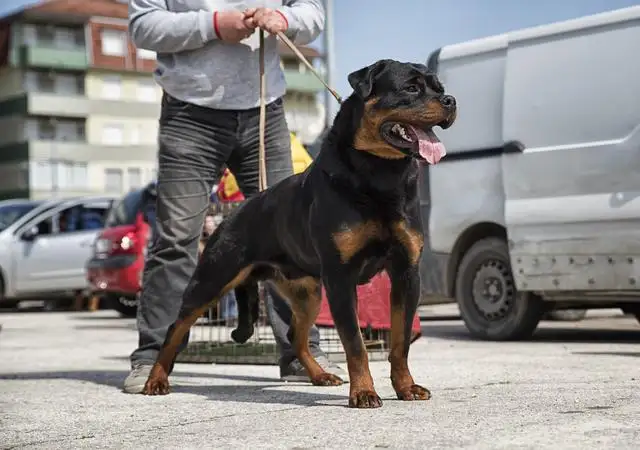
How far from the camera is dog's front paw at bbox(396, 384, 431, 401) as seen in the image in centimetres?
561

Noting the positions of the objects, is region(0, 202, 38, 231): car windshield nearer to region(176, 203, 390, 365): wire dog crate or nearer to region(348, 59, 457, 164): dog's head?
region(176, 203, 390, 365): wire dog crate

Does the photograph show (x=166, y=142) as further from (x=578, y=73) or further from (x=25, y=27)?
(x=25, y=27)

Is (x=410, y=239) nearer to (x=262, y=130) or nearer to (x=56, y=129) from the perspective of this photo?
(x=262, y=130)

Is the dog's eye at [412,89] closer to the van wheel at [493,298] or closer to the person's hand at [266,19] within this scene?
the person's hand at [266,19]

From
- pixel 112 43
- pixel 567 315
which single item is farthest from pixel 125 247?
pixel 112 43

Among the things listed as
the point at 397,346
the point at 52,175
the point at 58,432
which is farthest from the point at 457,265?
the point at 52,175

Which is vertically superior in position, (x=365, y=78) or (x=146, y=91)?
(x=146, y=91)

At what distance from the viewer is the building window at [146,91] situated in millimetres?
82188

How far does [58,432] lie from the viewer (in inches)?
200

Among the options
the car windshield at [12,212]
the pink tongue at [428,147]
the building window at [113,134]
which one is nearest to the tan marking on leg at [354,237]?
the pink tongue at [428,147]

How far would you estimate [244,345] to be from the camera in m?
8.59

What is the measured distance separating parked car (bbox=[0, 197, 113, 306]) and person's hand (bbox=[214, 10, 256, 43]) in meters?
13.2

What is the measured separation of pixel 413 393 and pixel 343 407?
0.34 metres

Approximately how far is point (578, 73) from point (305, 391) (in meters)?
4.16
